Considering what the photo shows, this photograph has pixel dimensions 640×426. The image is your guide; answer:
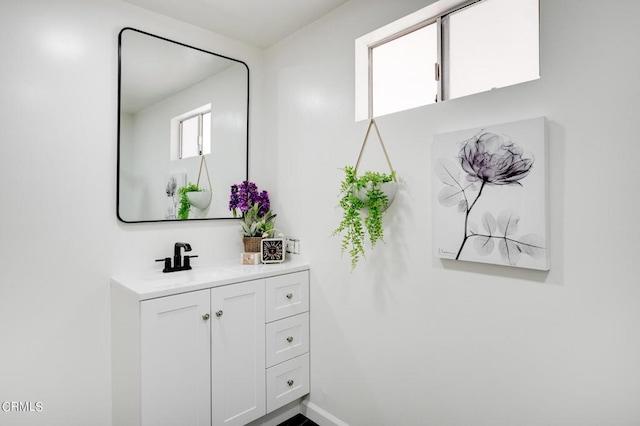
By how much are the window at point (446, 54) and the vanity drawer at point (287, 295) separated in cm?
102

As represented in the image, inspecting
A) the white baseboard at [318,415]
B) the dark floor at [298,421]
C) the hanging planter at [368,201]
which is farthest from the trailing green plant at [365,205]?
the dark floor at [298,421]

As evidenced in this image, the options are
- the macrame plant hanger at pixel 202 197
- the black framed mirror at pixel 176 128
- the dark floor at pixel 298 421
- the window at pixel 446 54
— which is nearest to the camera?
the window at pixel 446 54

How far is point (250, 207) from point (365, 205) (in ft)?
3.06

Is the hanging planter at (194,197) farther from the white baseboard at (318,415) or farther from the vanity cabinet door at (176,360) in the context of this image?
the white baseboard at (318,415)

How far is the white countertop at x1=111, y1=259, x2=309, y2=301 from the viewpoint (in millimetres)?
1581

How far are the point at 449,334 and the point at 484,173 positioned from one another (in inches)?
27.9

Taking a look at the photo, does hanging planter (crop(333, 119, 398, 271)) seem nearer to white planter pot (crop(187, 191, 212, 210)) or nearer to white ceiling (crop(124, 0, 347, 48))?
Result: white ceiling (crop(124, 0, 347, 48))

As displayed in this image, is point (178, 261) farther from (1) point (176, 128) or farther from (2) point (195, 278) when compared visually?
(1) point (176, 128)

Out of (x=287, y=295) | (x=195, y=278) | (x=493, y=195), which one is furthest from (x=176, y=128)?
(x=493, y=195)

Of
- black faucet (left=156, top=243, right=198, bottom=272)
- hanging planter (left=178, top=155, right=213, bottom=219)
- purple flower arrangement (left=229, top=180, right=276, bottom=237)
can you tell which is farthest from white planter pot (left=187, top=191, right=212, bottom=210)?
black faucet (left=156, top=243, right=198, bottom=272)

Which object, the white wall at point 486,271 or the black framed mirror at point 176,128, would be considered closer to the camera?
the white wall at point 486,271

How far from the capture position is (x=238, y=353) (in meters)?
1.80

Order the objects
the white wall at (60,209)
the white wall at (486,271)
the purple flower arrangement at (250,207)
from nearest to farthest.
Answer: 1. the white wall at (486,271)
2. the white wall at (60,209)
3. the purple flower arrangement at (250,207)

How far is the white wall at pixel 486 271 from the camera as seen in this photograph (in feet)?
3.65
